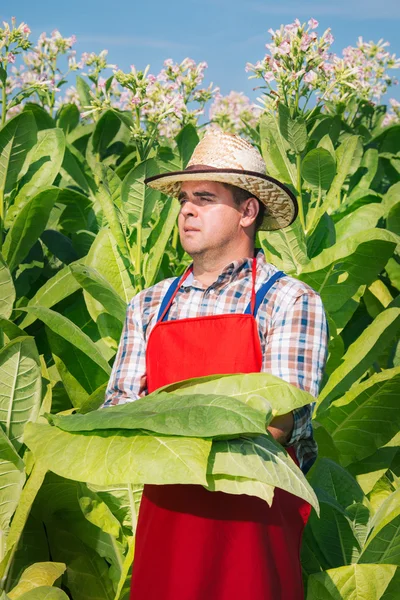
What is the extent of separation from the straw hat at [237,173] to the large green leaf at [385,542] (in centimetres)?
88

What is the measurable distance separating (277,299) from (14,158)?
1725 millimetres

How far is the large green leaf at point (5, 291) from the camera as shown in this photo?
3228 mm

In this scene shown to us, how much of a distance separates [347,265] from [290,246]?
0.23m

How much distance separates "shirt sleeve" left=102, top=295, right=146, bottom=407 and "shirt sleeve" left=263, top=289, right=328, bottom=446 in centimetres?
34

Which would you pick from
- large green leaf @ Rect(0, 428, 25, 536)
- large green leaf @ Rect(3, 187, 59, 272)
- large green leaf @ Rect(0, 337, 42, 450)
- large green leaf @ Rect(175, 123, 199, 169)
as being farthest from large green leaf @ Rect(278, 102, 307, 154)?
large green leaf @ Rect(0, 428, 25, 536)

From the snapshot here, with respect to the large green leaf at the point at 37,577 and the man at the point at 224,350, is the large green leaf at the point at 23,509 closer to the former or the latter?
the large green leaf at the point at 37,577

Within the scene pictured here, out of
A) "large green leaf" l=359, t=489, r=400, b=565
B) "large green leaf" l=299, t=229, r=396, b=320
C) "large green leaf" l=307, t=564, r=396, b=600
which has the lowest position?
"large green leaf" l=307, t=564, r=396, b=600

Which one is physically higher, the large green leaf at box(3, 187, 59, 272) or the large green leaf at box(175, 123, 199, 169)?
the large green leaf at box(175, 123, 199, 169)

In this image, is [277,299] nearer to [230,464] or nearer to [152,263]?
[230,464]

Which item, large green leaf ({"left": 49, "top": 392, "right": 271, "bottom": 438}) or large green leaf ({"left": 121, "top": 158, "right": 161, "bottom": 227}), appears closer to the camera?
large green leaf ({"left": 49, "top": 392, "right": 271, "bottom": 438})

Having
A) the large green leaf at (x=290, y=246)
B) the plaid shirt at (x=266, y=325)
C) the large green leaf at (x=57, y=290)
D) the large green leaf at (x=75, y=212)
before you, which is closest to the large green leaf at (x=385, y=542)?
the plaid shirt at (x=266, y=325)

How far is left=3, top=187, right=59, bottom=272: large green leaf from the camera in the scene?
3485mm

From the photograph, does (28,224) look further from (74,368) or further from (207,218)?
(207,218)

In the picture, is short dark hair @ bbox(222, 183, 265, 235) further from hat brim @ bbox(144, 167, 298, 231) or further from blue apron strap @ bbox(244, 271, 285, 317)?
blue apron strap @ bbox(244, 271, 285, 317)
